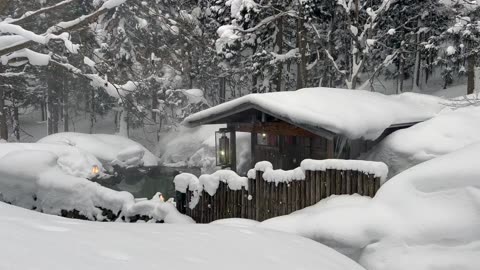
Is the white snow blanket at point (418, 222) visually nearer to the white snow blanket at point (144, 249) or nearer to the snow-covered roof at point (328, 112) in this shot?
the white snow blanket at point (144, 249)

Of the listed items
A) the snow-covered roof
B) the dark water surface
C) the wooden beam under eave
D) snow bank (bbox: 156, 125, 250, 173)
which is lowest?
the dark water surface

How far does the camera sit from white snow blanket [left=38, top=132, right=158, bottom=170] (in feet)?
87.9

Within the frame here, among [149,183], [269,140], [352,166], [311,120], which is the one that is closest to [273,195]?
[352,166]

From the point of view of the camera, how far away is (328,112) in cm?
1155

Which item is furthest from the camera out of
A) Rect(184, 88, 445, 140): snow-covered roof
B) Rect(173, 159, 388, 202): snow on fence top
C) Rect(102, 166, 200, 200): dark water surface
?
Rect(102, 166, 200, 200): dark water surface

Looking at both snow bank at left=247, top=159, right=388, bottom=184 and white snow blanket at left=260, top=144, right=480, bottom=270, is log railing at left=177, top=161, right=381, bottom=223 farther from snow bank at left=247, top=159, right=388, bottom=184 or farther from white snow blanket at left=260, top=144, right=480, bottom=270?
white snow blanket at left=260, top=144, right=480, bottom=270

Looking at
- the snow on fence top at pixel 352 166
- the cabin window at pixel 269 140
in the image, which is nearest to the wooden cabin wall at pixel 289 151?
the cabin window at pixel 269 140

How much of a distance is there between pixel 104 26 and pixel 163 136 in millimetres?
13647

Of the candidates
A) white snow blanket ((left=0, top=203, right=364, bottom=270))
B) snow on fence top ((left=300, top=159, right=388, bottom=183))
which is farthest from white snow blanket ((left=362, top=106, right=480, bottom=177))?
white snow blanket ((left=0, top=203, right=364, bottom=270))

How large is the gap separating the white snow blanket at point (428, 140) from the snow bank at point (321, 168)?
6.44 m

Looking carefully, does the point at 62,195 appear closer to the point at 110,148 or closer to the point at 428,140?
the point at 428,140

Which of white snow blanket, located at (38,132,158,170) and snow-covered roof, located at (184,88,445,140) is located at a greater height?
snow-covered roof, located at (184,88,445,140)

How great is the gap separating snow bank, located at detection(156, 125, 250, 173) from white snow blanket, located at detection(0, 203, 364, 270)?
62.4 feet

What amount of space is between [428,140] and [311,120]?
4.82 metres
